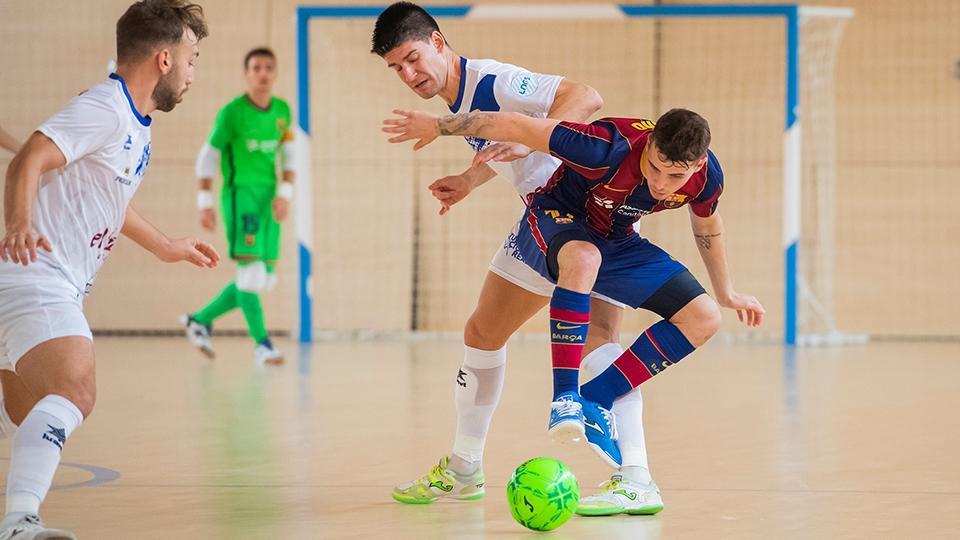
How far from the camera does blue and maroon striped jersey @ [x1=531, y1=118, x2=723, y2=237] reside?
3721mm

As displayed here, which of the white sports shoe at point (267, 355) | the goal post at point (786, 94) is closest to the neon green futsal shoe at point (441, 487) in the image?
the white sports shoe at point (267, 355)

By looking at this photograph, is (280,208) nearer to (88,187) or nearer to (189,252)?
(189,252)

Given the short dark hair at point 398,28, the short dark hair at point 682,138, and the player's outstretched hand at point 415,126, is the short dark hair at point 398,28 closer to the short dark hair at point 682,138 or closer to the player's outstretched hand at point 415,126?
the player's outstretched hand at point 415,126

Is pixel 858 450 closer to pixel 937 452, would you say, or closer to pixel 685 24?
pixel 937 452

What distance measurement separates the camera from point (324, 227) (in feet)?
38.2

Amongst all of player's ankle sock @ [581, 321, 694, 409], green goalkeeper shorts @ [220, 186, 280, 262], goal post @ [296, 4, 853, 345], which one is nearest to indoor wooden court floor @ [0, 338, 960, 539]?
player's ankle sock @ [581, 321, 694, 409]

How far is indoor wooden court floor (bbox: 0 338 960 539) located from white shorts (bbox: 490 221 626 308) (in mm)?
713

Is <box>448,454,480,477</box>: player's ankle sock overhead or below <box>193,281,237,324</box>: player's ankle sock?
below

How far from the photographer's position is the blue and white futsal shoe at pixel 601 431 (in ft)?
12.2

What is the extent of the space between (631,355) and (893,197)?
8.31 m

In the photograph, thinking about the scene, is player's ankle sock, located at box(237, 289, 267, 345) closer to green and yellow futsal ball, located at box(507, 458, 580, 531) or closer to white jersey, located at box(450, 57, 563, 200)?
white jersey, located at box(450, 57, 563, 200)

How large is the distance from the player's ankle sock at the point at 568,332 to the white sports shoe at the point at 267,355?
16.8 feet

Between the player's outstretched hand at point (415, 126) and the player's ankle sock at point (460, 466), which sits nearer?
the player's outstretched hand at point (415, 126)

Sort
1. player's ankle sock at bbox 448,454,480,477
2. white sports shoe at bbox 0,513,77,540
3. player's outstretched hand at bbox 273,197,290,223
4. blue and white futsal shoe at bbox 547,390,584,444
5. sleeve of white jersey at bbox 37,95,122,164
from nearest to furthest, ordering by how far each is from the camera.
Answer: white sports shoe at bbox 0,513,77,540 < sleeve of white jersey at bbox 37,95,122,164 < blue and white futsal shoe at bbox 547,390,584,444 < player's ankle sock at bbox 448,454,480,477 < player's outstretched hand at bbox 273,197,290,223
